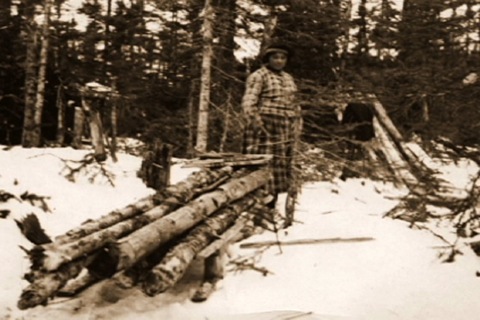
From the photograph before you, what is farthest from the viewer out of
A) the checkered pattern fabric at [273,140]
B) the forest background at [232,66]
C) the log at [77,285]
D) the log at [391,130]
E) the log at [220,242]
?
the log at [391,130]

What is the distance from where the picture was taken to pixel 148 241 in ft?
11.8

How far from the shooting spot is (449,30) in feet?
16.5

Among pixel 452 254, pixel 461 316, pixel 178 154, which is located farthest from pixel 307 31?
pixel 461 316

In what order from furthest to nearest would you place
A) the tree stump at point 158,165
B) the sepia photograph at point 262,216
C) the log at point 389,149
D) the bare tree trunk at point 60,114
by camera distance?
the bare tree trunk at point 60,114
the log at point 389,149
the tree stump at point 158,165
the sepia photograph at point 262,216

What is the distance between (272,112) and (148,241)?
3299mm

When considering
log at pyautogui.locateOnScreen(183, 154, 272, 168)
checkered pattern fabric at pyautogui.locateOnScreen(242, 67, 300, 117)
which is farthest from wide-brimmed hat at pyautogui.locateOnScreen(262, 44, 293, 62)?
log at pyautogui.locateOnScreen(183, 154, 272, 168)

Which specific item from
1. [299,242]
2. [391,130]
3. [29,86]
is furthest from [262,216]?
[29,86]

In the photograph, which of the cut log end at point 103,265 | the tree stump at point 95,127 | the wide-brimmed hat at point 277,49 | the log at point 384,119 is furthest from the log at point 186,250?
the log at point 384,119

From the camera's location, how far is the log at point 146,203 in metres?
3.68

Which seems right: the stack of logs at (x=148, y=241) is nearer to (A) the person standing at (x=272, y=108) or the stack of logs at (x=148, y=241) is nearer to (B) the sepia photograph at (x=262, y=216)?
(B) the sepia photograph at (x=262, y=216)

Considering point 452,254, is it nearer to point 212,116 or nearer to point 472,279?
point 472,279

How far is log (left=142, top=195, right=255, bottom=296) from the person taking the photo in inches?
136

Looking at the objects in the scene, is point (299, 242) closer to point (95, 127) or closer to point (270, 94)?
point (270, 94)

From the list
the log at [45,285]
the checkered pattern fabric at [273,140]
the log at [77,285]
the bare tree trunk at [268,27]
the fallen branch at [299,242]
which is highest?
the bare tree trunk at [268,27]
